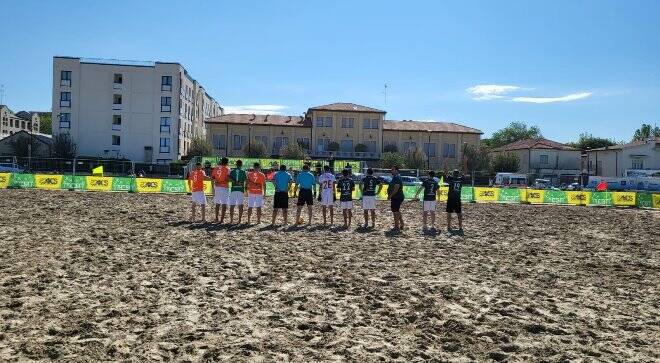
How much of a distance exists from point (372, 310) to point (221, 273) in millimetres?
2641

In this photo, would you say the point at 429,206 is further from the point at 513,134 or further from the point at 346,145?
the point at 513,134

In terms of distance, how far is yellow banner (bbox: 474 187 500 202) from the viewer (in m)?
28.2

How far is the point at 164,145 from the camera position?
203ft

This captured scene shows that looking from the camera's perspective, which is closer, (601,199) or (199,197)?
(199,197)

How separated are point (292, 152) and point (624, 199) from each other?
1454 inches

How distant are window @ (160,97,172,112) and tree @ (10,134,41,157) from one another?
1422 cm

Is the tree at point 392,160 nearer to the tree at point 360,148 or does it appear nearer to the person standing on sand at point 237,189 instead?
the tree at point 360,148

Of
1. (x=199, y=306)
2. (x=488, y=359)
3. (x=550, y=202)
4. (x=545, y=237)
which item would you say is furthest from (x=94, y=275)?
(x=550, y=202)

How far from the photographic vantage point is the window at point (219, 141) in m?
65.2

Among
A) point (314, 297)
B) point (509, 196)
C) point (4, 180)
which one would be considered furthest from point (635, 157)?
point (314, 297)

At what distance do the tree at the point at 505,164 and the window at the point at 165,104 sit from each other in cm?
3981

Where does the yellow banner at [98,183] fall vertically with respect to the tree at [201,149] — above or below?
below

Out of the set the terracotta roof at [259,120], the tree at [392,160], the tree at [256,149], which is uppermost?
the terracotta roof at [259,120]

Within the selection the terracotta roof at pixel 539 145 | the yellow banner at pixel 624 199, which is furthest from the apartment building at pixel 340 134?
the yellow banner at pixel 624 199
